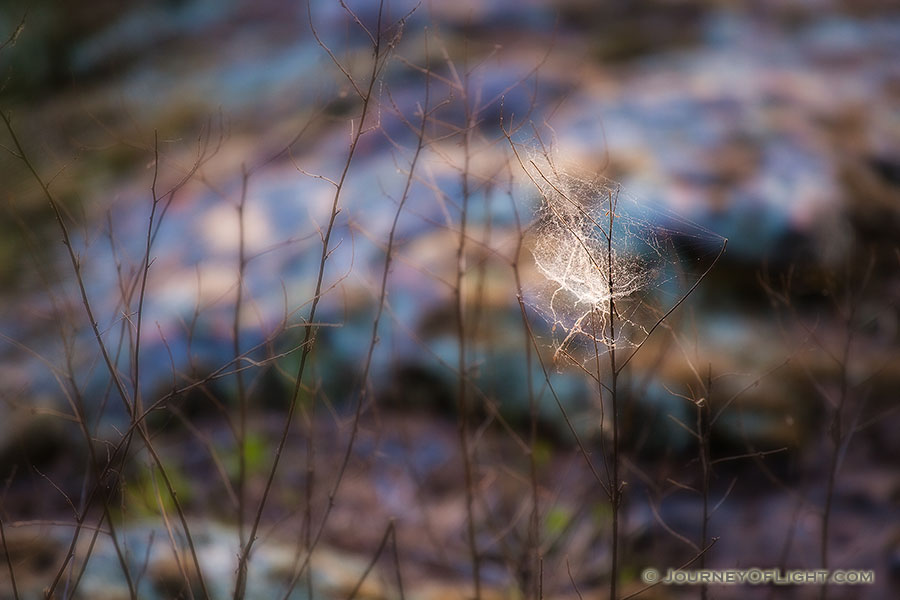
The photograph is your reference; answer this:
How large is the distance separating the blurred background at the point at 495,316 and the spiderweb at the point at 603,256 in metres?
0.02

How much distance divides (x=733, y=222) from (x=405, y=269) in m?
1.75

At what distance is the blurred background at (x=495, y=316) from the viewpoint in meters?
2.46

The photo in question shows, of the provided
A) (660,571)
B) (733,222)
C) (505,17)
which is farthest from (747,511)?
(505,17)

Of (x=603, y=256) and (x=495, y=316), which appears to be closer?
(x=603, y=256)

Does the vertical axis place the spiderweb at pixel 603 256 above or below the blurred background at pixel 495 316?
above

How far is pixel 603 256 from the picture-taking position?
1492 mm

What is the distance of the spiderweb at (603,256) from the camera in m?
1.48

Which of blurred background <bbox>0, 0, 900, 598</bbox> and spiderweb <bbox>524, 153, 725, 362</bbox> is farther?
blurred background <bbox>0, 0, 900, 598</bbox>

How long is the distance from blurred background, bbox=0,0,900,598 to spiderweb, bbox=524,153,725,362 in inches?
0.7

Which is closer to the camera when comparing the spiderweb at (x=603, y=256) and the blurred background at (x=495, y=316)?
the spiderweb at (x=603, y=256)

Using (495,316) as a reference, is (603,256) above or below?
above

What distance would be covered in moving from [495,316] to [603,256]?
2.16 meters

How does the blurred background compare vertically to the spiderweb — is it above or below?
below

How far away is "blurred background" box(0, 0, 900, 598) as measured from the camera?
246cm
